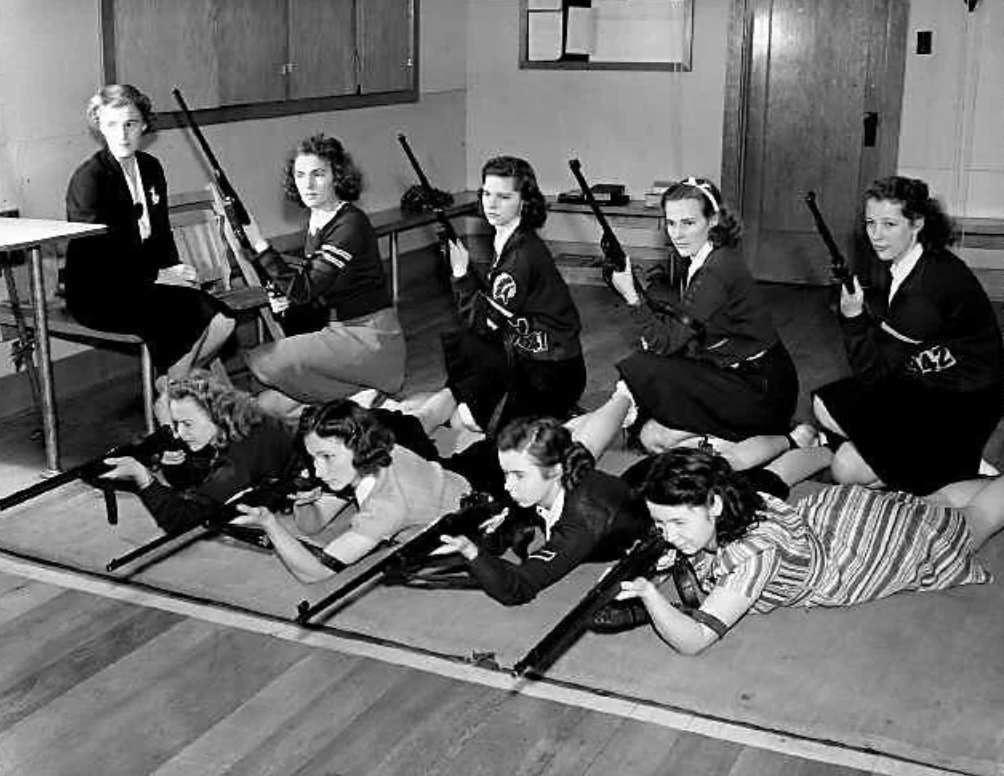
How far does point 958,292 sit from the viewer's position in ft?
13.1

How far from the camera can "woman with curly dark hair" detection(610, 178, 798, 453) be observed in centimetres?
423

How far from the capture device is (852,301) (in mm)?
4188

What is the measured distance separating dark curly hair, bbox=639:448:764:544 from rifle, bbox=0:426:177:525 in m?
1.55

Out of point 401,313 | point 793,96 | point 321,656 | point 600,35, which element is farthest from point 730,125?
point 321,656

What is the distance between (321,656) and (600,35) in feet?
17.1

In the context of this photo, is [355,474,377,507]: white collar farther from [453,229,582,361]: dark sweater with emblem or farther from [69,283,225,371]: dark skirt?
[69,283,225,371]: dark skirt

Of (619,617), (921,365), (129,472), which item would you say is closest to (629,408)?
(921,365)

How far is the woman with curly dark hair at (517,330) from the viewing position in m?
4.47

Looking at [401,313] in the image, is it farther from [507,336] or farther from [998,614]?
[998,614]

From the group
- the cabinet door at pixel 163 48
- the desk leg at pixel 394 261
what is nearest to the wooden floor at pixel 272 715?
the cabinet door at pixel 163 48

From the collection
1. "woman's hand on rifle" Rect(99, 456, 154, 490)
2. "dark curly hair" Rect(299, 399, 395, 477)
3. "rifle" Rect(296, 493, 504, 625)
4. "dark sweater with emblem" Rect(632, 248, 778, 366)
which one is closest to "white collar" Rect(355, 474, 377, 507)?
"dark curly hair" Rect(299, 399, 395, 477)

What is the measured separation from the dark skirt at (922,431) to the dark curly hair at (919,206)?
41 centimetres

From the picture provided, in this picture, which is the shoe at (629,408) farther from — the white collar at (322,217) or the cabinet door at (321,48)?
the cabinet door at (321,48)

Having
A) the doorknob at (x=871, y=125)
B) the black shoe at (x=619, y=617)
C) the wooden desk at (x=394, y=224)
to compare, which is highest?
the doorknob at (x=871, y=125)
